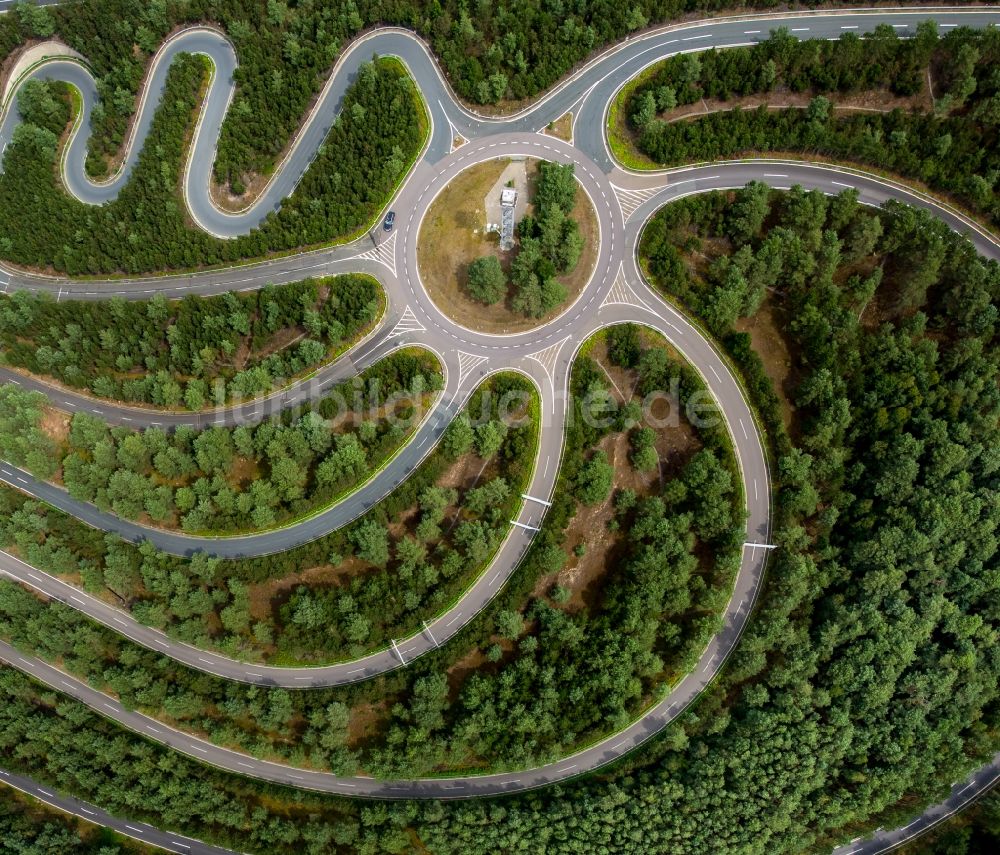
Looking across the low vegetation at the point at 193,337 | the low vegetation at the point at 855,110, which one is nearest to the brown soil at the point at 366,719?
the low vegetation at the point at 193,337

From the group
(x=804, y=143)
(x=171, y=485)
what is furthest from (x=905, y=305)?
(x=171, y=485)

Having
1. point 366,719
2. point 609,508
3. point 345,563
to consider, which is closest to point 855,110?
Answer: point 609,508

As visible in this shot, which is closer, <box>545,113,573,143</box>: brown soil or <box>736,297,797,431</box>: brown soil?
<box>736,297,797,431</box>: brown soil

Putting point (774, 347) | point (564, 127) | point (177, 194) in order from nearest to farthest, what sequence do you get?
point (774, 347)
point (564, 127)
point (177, 194)

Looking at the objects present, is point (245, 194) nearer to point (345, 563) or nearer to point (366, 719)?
point (345, 563)

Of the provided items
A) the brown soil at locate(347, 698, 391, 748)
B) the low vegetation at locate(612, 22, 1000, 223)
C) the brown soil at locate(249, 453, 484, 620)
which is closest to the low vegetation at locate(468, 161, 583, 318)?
the low vegetation at locate(612, 22, 1000, 223)

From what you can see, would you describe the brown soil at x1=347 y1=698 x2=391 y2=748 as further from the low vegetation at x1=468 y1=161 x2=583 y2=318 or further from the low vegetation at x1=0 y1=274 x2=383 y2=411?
the low vegetation at x1=468 y1=161 x2=583 y2=318
